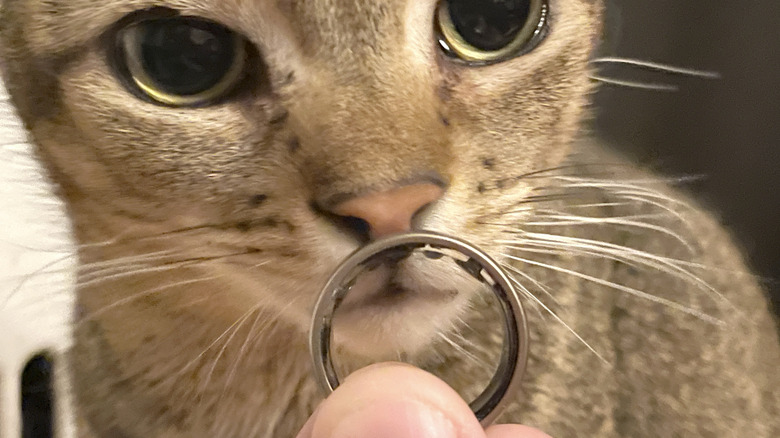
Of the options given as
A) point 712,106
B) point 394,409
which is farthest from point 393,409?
point 712,106

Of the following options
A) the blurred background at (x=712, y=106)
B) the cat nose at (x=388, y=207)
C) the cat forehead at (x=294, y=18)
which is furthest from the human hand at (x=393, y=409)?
the blurred background at (x=712, y=106)

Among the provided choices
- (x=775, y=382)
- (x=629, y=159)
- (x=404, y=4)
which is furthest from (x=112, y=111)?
(x=775, y=382)

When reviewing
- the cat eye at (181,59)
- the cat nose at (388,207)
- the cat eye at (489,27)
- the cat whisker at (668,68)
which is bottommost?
the cat nose at (388,207)

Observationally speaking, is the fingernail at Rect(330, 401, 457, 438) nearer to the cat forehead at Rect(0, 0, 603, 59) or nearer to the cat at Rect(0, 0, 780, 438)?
the cat at Rect(0, 0, 780, 438)

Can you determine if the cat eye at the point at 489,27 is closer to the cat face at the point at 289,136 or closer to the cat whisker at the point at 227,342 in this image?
the cat face at the point at 289,136

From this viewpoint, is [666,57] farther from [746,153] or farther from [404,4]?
[404,4]
